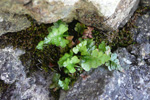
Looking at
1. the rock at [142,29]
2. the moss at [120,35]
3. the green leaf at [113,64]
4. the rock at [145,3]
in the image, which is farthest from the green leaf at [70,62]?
the rock at [145,3]

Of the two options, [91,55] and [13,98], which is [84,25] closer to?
[91,55]

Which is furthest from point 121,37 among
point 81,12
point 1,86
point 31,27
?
point 1,86

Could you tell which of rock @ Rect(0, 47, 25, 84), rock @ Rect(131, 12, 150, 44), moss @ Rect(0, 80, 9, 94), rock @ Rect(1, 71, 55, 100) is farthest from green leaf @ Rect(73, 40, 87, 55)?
moss @ Rect(0, 80, 9, 94)

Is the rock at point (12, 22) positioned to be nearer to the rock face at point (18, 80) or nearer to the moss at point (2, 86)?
the rock face at point (18, 80)

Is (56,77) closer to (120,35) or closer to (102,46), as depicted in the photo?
(102,46)

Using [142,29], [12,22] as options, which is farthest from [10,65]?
[142,29]
